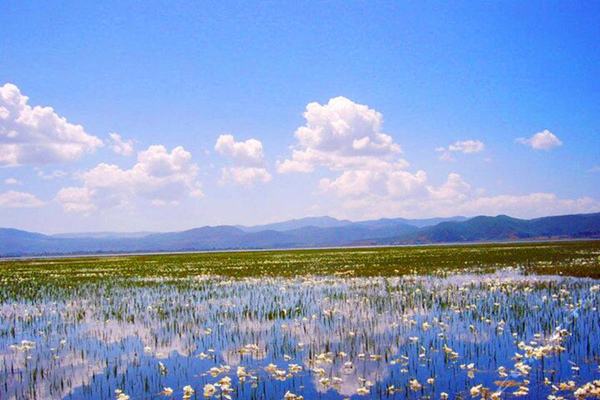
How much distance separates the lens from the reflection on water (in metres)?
10.2

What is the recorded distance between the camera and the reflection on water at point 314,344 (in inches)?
400

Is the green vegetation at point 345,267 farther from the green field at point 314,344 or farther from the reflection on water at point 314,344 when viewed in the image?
the reflection on water at point 314,344

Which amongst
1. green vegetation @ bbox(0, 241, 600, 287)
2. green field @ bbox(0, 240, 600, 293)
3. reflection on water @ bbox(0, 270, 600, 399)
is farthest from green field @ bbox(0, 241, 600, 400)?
green vegetation @ bbox(0, 241, 600, 287)

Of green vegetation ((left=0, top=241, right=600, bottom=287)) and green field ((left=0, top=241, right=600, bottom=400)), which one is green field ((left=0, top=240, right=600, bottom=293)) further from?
green field ((left=0, top=241, right=600, bottom=400))

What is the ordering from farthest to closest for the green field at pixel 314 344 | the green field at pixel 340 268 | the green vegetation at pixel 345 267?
the green vegetation at pixel 345 267 → the green field at pixel 340 268 → the green field at pixel 314 344

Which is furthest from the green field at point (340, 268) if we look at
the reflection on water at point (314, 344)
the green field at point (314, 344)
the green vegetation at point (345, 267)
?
the reflection on water at point (314, 344)

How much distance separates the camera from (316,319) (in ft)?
57.7

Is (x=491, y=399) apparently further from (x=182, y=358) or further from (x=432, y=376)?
(x=182, y=358)

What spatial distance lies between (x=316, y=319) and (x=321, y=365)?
604 centimetres

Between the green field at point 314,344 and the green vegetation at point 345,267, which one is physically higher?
the green field at point 314,344

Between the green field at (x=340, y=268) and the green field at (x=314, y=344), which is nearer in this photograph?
the green field at (x=314, y=344)

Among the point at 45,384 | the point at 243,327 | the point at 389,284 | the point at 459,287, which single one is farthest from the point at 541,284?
the point at 45,384

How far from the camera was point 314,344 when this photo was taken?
13.6 meters

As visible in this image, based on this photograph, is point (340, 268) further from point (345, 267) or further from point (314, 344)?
point (314, 344)
